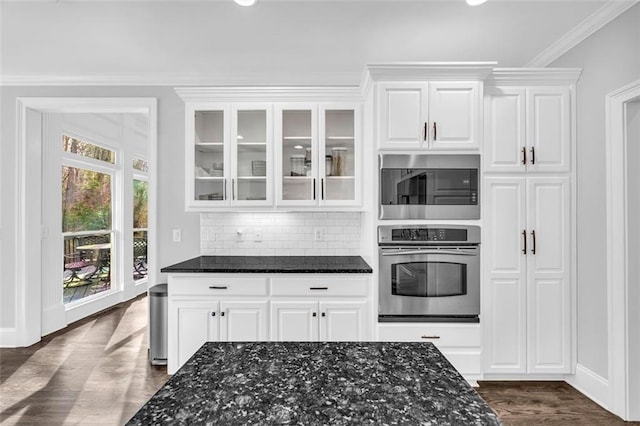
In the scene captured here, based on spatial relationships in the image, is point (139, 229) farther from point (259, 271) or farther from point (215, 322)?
point (259, 271)

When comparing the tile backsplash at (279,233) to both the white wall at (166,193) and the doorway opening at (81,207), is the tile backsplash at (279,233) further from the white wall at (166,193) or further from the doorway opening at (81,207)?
the doorway opening at (81,207)

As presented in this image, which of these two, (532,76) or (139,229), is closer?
(532,76)

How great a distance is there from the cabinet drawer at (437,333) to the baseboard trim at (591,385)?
0.81 meters

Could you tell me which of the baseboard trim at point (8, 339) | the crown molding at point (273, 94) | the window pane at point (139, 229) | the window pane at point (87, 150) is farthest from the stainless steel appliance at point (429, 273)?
the window pane at point (139, 229)

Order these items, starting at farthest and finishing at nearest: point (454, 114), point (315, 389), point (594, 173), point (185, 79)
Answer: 1. point (185, 79)
2. point (454, 114)
3. point (594, 173)
4. point (315, 389)

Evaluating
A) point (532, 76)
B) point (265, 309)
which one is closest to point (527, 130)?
point (532, 76)

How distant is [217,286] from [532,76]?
9.55ft

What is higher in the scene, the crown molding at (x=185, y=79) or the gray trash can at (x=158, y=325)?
the crown molding at (x=185, y=79)

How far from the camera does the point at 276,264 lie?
311 centimetres

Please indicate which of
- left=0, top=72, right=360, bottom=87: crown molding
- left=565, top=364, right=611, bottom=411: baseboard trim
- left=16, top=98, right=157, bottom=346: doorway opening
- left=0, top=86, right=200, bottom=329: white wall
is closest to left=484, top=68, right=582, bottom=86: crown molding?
left=0, top=72, right=360, bottom=87: crown molding

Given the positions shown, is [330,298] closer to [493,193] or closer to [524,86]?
[493,193]

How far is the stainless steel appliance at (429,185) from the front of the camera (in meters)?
2.79

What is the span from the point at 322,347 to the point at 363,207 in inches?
86.7

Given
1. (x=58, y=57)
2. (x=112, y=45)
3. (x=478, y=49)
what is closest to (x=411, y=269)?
(x=478, y=49)
